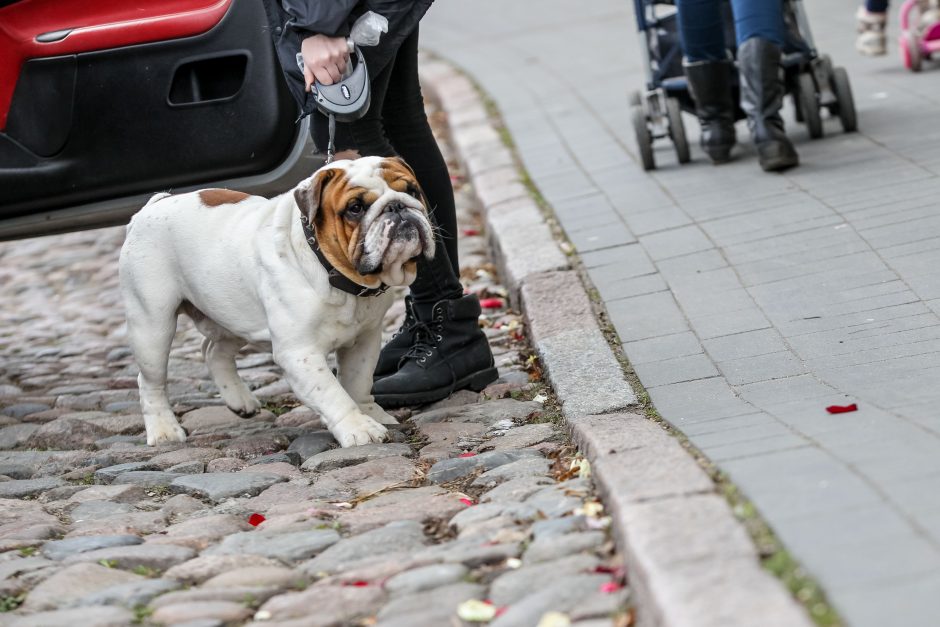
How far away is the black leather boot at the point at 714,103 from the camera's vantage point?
6480 mm

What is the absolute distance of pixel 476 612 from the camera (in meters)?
2.67

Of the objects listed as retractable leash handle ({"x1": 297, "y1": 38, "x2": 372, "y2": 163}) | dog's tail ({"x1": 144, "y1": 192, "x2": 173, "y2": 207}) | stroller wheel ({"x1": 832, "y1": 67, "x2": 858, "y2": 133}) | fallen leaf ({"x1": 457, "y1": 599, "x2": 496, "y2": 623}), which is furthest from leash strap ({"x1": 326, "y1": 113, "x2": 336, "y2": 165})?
stroller wheel ({"x1": 832, "y1": 67, "x2": 858, "y2": 133})

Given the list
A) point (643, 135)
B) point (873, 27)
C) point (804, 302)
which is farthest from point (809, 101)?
point (804, 302)

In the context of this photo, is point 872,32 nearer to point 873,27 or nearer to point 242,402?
point 873,27

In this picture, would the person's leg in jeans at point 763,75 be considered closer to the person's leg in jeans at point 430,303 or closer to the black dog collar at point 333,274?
the person's leg in jeans at point 430,303

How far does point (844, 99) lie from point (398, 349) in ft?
9.87

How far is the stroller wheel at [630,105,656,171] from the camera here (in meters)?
6.78

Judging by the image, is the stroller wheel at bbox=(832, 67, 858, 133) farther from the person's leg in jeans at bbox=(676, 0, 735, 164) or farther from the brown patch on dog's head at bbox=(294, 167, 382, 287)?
the brown patch on dog's head at bbox=(294, 167, 382, 287)

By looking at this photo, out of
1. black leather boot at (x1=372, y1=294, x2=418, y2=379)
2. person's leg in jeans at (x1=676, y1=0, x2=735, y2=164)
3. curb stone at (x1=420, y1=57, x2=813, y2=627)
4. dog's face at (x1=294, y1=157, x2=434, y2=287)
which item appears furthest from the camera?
person's leg in jeans at (x1=676, y1=0, x2=735, y2=164)

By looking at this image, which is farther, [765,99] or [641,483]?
[765,99]

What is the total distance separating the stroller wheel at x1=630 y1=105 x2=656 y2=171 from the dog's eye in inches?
124

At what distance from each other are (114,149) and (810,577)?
341 centimetres

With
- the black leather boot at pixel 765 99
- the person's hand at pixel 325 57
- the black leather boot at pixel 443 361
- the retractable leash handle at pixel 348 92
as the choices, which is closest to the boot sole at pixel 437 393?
the black leather boot at pixel 443 361

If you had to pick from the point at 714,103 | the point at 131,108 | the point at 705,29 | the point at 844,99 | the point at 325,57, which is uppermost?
the point at 325,57
